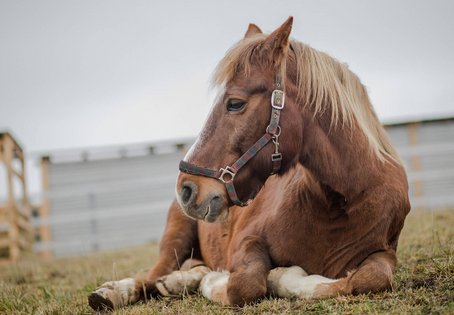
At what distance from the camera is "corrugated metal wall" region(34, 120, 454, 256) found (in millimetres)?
14023

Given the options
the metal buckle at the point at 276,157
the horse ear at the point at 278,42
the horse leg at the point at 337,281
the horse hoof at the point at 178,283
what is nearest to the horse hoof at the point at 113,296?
the horse hoof at the point at 178,283

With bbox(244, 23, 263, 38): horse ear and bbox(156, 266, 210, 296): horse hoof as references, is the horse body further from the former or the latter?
bbox(244, 23, 263, 38): horse ear

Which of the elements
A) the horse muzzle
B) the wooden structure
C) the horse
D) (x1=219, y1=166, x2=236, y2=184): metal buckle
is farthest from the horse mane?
the wooden structure

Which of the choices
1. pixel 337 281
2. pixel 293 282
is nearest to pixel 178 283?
pixel 293 282

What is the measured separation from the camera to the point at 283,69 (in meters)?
3.22

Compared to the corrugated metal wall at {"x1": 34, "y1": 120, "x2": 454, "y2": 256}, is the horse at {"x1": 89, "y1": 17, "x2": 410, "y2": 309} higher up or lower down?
higher up

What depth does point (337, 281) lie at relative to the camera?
306 cm

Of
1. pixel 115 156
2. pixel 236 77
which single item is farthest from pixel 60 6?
pixel 236 77

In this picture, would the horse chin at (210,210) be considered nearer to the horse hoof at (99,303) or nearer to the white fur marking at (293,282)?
the white fur marking at (293,282)

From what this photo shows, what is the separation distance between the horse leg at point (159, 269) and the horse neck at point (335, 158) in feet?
5.04

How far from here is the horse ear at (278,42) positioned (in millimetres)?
3150

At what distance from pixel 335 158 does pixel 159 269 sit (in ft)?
6.59

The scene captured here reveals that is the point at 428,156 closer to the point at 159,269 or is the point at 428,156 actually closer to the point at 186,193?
the point at 159,269

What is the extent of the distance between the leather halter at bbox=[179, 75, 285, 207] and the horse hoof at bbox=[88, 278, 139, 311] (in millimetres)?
1109
